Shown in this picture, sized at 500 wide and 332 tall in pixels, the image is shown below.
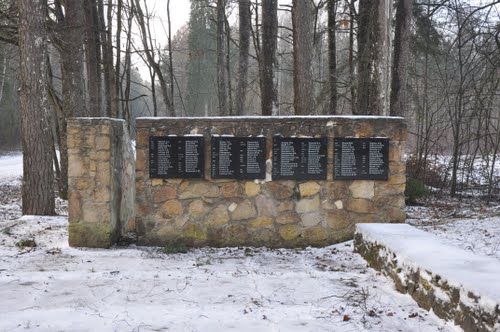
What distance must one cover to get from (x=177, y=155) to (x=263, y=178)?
3.88 ft

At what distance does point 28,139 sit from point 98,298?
448cm

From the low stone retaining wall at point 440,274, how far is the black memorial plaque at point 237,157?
70.7 inches

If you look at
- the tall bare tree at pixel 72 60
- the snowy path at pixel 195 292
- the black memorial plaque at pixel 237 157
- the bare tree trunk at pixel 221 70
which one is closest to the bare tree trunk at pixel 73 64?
the tall bare tree at pixel 72 60

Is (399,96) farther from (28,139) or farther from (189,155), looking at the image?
(28,139)

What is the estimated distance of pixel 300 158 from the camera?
5.89m

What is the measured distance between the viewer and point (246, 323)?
120 inches

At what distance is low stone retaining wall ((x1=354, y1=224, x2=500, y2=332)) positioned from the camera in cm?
261

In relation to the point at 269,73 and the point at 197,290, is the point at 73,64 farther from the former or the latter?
the point at 197,290

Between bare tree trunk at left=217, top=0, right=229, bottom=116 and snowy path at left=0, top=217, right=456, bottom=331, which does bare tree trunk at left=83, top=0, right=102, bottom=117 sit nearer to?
bare tree trunk at left=217, top=0, right=229, bottom=116

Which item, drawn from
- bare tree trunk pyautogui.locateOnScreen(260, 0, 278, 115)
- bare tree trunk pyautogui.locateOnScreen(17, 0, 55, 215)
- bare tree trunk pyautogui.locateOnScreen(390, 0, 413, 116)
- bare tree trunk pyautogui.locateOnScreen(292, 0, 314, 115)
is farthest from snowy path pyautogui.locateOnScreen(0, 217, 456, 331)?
bare tree trunk pyautogui.locateOnScreen(390, 0, 413, 116)

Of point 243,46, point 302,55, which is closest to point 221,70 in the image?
point 243,46

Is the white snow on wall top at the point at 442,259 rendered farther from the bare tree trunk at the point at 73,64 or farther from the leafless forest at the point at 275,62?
the bare tree trunk at the point at 73,64

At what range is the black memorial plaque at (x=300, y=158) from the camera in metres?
5.88

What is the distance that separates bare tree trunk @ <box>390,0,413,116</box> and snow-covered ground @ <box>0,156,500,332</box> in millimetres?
4959
